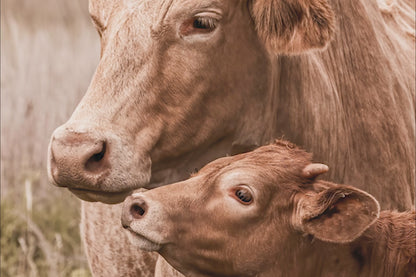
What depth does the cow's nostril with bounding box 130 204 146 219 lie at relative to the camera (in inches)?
193

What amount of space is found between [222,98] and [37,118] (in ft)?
18.3

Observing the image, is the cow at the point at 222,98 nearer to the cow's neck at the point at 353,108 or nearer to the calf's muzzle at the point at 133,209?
the cow's neck at the point at 353,108

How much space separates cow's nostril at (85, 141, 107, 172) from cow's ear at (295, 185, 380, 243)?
99cm

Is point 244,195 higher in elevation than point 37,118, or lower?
higher

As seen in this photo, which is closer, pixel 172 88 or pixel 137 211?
pixel 137 211

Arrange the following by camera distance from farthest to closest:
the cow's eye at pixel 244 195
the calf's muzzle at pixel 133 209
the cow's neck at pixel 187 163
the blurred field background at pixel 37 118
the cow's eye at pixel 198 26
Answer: the blurred field background at pixel 37 118, the cow's neck at pixel 187 163, the cow's eye at pixel 198 26, the cow's eye at pixel 244 195, the calf's muzzle at pixel 133 209

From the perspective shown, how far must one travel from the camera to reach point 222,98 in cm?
565

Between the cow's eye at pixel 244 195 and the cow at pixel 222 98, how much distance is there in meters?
0.53

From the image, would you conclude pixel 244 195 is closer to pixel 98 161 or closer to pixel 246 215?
pixel 246 215

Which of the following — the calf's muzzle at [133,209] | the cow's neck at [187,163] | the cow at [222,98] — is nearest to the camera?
the calf's muzzle at [133,209]

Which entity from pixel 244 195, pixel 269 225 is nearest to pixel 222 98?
pixel 244 195

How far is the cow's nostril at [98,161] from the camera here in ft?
17.0

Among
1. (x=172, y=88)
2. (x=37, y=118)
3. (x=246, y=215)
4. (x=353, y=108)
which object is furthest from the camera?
(x=37, y=118)

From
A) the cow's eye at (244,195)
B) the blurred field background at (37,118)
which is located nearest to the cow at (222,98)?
the cow's eye at (244,195)
